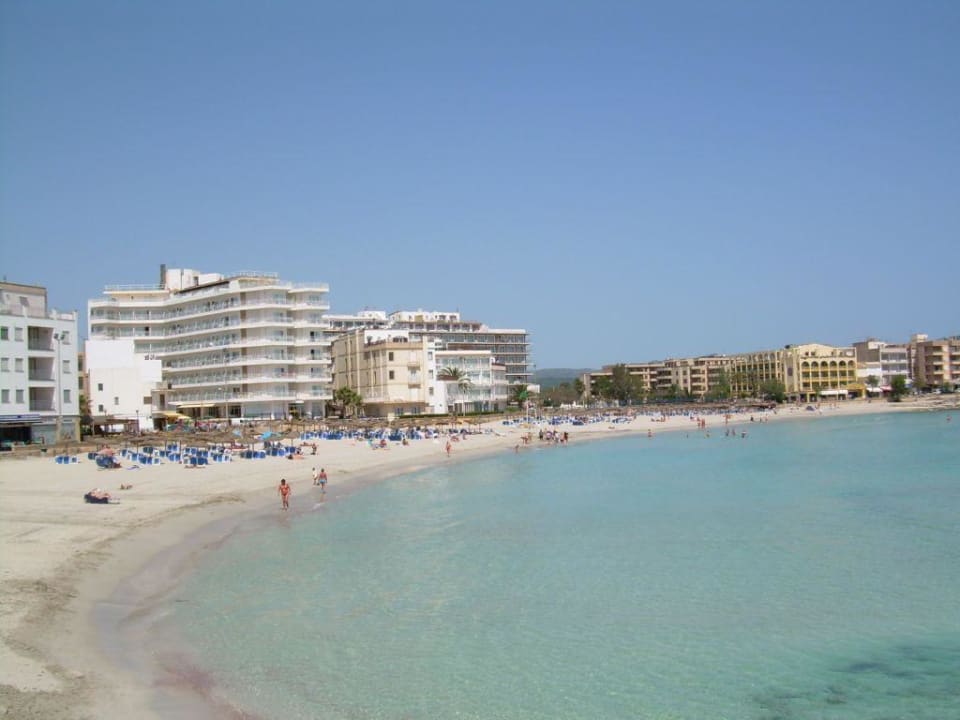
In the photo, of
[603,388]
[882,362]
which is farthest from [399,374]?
[882,362]

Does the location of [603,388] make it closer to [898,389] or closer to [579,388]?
[579,388]

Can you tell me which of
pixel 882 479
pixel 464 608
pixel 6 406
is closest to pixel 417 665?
pixel 464 608

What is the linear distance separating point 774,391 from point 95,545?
140 meters

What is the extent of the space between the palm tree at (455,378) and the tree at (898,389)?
8262 cm

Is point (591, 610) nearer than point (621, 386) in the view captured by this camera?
Yes

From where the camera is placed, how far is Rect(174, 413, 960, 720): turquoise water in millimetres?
12484

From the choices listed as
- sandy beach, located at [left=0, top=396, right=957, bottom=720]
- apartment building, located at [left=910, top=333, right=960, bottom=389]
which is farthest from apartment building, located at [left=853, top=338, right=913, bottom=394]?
sandy beach, located at [left=0, top=396, right=957, bottom=720]

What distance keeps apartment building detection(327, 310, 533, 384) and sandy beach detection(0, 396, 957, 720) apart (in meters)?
79.5

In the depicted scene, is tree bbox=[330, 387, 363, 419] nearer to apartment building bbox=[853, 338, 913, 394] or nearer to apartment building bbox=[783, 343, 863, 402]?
apartment building bbox=[783, 343, 863, 402]

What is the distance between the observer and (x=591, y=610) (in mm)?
17094

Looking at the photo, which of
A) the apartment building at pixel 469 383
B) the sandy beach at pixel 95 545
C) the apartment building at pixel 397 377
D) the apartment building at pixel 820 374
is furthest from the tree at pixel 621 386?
the sandy beach at pixel 95 545

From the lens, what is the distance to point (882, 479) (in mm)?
41219

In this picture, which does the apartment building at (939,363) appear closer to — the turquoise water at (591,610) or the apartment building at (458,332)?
the apartment building at (458,332)

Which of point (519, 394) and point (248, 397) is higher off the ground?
point (248, 397)
